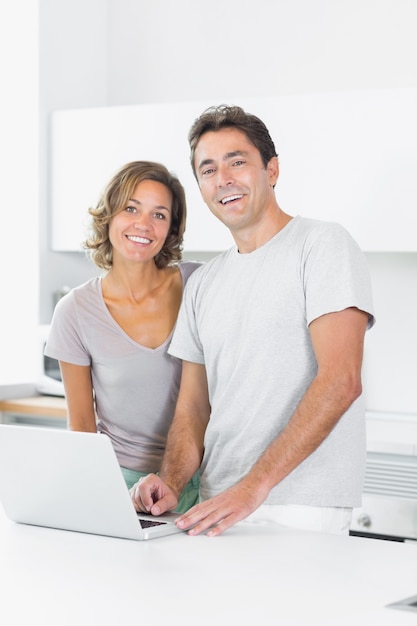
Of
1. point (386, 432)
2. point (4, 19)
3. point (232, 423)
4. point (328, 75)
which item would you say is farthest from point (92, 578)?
point (4, 19)

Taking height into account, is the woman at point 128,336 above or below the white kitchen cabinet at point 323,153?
below

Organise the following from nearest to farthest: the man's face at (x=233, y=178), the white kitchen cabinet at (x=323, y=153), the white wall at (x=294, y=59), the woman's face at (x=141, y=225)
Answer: the man's face at (x=233, y=178)
the woman's face at (x=141, y=225)
the white kitchen cabinet at (x=323, y=153)
the white wall at (x=294, y=59)

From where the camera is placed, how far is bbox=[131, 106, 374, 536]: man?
6.02 ft

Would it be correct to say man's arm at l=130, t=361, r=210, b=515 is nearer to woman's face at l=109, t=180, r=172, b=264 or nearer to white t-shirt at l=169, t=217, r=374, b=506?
white t-shirt at l=169, t=217, r=374, b=506

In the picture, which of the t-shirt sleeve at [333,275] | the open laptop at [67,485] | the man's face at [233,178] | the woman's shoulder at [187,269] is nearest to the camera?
the open laptop at [67,485]

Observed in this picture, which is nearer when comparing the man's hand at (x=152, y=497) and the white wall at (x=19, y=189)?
the man's hand at (x=152, y=497)

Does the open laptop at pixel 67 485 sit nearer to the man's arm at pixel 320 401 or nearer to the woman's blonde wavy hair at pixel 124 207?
the man's arm at pixel 320 401

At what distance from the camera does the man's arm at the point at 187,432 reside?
6.79ft

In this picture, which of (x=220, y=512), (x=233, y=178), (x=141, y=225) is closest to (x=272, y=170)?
(x=233, y=178)

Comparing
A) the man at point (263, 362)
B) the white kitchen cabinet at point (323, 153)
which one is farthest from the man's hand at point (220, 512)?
the white kitchen cabinet at point (323, 153)

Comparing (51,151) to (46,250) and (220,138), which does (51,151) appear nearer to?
(46,250)

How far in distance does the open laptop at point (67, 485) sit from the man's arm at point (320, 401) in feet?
0.66

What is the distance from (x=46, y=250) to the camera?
409 centimetres

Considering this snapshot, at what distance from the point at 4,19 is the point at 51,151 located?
1.91 feet
